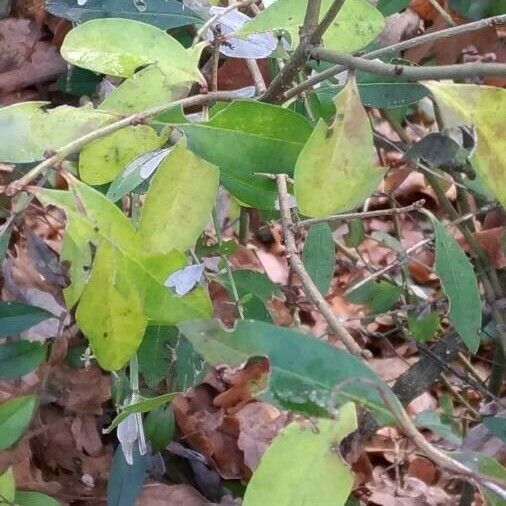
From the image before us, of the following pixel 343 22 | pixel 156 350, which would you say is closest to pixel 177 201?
pixel 343 22

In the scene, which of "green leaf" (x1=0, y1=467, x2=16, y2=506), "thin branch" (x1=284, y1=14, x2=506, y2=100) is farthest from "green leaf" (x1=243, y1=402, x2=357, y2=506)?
"green leaf" (x1=0, y1=467, x2=16, y2=506)

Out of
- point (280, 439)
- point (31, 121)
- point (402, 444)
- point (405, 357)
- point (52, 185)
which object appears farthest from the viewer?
point (405, 357)

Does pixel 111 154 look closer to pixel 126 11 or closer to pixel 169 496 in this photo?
pixel 126 11

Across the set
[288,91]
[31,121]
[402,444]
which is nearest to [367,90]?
[288,91]

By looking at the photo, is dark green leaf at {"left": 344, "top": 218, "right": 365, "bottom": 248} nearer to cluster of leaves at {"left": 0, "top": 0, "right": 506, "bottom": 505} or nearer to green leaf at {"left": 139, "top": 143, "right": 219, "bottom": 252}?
cluster of leaves at {"left": 0, "top": 0, "right": 506, "bottom": 505}

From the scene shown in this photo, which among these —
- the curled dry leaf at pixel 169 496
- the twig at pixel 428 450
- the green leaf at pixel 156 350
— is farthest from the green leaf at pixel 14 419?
the twig at pixel 428 450

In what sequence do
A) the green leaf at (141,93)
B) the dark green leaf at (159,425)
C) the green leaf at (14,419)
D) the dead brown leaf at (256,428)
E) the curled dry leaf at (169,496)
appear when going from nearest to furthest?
the green leaf at (141,93), the green leaf at (14,419), the dark green leaf at (159,425), the curled dry leaf at (169,496), the dead brown leaf at (256,428)

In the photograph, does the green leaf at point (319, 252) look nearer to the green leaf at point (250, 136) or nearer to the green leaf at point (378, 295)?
the green leaf at point (378, 295)

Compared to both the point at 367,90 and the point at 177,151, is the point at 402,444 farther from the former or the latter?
the point at 177,151
